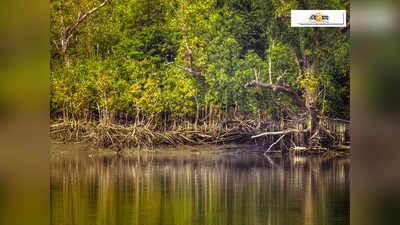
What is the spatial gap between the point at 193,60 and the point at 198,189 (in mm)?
1664

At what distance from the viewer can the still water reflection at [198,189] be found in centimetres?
497

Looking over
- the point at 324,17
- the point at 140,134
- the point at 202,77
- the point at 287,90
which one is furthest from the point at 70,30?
the point at 324,17

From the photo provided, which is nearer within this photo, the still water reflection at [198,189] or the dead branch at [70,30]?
the still water reflection at [198,189]

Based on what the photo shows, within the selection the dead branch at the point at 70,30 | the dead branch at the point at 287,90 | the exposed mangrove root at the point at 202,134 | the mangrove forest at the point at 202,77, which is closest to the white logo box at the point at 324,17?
the mangrove forest at the point at 202,77

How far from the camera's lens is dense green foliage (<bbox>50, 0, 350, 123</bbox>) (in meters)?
6.75

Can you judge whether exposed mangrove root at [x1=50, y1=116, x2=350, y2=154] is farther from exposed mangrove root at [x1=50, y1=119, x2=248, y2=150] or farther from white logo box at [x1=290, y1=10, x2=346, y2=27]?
white logo box at [x1=290, y1=10, x2=346, y2=27]

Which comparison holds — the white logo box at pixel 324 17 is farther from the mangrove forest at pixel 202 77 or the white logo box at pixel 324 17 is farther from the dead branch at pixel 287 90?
the dead branch at pixel 287 90

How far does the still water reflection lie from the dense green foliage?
58 cm

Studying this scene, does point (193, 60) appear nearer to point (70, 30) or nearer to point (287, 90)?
point (287, 90)

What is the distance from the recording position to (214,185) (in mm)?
6145

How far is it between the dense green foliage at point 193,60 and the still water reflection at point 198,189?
1.89 ft

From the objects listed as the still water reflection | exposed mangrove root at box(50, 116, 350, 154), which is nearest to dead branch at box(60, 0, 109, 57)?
exposed mangrove root at box(50, 116, 350, 154)

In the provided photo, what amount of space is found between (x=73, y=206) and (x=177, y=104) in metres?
2.00
